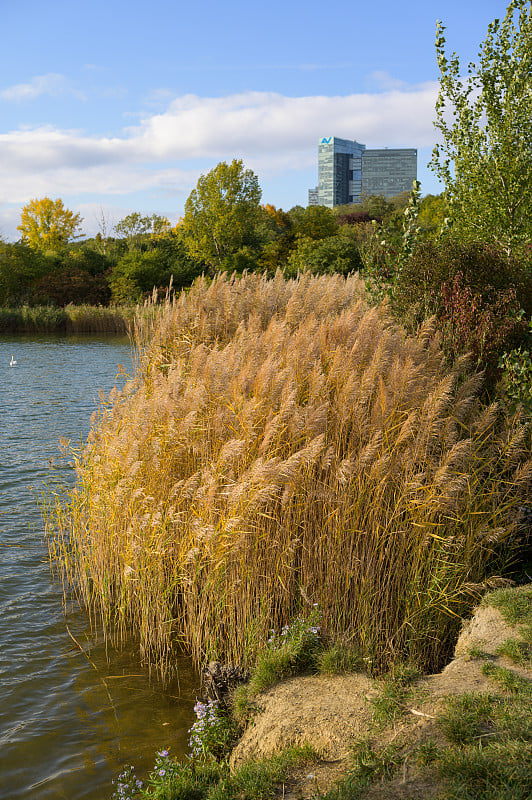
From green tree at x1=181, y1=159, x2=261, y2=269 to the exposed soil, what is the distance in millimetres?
54066

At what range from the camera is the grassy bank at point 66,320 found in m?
40.2

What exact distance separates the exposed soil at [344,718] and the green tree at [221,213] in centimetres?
5407

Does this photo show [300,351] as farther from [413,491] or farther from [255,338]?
[413,491]

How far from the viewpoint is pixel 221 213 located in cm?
5706

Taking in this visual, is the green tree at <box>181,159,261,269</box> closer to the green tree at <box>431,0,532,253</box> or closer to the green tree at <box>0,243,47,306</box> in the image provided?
the green tree at <box>0,243,47,306</box>

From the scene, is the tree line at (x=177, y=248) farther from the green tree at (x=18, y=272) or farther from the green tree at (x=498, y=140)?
the green tree at (x=498, y=140)

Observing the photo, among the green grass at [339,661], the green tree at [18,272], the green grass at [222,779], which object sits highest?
the green tree at [18,272]

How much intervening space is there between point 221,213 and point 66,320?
69.8 ft

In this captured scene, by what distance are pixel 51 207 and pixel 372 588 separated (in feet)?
224

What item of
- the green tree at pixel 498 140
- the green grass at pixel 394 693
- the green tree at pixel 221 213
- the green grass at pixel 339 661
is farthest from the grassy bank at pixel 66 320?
the green grass at pixel 394 693

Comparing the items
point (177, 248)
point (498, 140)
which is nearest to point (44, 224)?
point (177, 248)

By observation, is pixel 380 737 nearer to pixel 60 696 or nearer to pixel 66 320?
pixel 60 696

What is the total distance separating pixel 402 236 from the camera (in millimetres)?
9594

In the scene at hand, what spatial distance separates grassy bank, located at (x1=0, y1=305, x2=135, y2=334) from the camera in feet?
132
